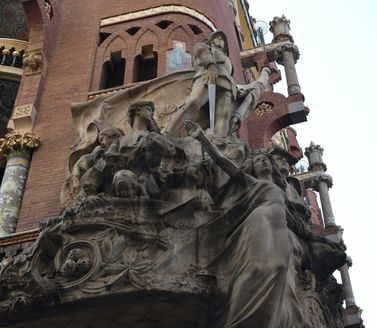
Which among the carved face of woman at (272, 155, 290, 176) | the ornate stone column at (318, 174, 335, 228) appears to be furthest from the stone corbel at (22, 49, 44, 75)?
the ornate stone column at (318, 174, 335, 228)

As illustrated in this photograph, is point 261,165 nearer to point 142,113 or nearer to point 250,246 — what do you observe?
point 250,246

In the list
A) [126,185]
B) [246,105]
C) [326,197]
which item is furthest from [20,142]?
[326,197]

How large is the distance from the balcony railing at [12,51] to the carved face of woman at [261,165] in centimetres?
749

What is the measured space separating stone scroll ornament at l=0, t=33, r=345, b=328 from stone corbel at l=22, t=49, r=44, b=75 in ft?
15.8

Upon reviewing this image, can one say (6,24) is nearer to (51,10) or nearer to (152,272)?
(51,10)

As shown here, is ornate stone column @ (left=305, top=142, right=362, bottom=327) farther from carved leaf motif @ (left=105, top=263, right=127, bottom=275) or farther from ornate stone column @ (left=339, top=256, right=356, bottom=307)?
carved leaf motif @ (left=105, top=263, right=127, bottom=275)

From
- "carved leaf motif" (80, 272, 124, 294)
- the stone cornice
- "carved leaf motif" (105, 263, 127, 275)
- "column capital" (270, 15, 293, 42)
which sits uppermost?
"column capital" (270, 15, 293, 42)

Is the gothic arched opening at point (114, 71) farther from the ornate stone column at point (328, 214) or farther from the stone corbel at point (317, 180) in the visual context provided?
the stone corbel at point (317, 180)

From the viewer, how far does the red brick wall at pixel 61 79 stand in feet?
36.1

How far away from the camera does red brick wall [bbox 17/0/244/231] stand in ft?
36.1

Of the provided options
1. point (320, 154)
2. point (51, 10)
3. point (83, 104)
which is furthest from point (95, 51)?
point (320, 154)

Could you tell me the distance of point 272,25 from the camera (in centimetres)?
1714

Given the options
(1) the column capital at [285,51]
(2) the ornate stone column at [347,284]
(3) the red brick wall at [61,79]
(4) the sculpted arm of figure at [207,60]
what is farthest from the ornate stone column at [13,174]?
(2) the ornate stone column at [347,284]

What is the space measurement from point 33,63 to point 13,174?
280 cm
